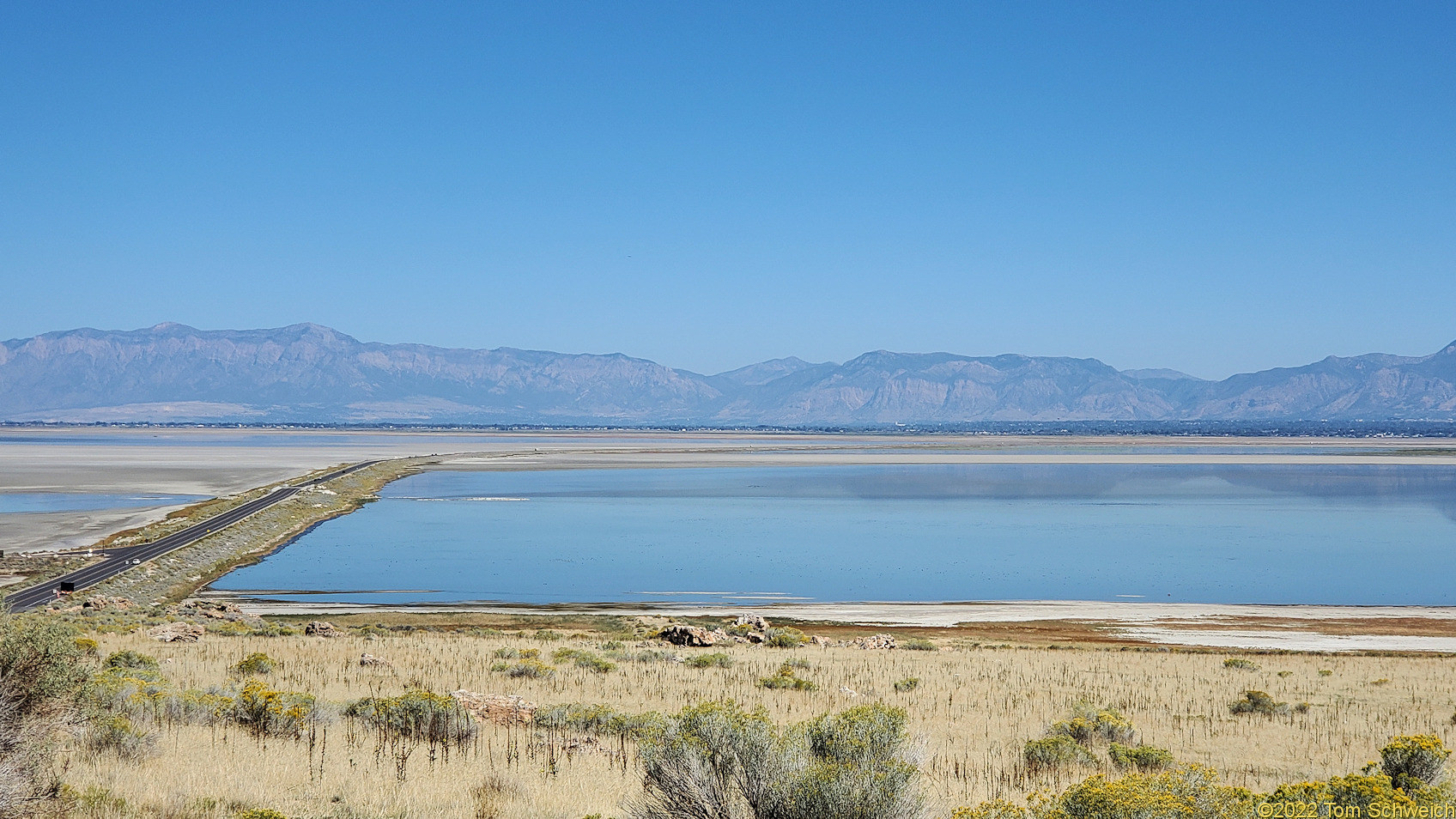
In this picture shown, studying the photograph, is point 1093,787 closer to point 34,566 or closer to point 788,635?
point 788,635

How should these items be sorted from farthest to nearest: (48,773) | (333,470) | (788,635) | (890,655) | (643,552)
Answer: (333,470) → (643,552) → (788,635) → (890,655) → (48,773)

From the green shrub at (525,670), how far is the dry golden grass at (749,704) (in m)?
0.19

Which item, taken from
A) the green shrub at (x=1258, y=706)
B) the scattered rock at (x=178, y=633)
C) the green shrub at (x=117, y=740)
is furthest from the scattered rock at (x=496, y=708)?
the scattered rock at (x=178, y=633)

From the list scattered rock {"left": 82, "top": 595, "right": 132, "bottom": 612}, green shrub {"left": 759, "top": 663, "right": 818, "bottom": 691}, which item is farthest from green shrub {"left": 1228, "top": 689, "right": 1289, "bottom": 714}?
scattered rock {"left": 82, "top": 595, "right": 132, "bottom": 612}

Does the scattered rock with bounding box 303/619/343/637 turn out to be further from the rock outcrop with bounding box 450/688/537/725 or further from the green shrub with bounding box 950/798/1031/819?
the green shrub with bounding box 950/798/1031/819

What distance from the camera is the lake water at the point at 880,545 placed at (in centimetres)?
3366

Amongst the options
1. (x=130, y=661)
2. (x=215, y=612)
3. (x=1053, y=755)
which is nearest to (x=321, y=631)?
(x=215, y=612)

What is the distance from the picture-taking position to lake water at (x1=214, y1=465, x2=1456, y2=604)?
33.7 m

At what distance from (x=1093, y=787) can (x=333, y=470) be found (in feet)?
292

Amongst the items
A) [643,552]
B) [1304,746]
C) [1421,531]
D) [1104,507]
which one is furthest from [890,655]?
[1104,507]

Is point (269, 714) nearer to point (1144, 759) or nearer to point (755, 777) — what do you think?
point (755, 777)

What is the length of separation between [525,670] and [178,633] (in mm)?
8227

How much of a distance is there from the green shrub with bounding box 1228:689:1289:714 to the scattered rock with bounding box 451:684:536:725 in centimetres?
929

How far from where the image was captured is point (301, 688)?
1311cm
